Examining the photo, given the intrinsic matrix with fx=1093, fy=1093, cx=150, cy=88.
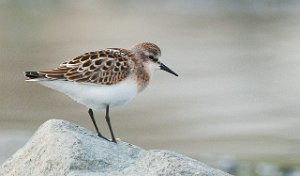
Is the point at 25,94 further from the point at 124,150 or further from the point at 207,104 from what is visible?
the point at 124,150

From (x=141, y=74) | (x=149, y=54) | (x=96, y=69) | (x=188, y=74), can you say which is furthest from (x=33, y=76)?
(x=188, y=74)

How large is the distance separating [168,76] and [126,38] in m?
6.16

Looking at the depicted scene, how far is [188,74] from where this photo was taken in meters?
25.8

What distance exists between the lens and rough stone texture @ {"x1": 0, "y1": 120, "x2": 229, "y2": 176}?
359 inches

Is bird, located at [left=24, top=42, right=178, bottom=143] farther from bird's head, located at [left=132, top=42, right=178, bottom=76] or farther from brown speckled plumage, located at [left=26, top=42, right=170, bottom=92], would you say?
bird's head, located at [left=132, top=42, right=178, bottom=76]

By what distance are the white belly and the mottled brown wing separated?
0.19 ft

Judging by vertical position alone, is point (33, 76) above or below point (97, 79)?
below

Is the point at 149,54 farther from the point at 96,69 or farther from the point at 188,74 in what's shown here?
the point at 188,74

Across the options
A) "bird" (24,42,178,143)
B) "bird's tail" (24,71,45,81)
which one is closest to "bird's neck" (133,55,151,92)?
"bird" (24,42,178,143)

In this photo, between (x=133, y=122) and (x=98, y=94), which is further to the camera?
(x=133, y=122)

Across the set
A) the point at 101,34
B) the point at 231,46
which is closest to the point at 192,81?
the point at 231,46

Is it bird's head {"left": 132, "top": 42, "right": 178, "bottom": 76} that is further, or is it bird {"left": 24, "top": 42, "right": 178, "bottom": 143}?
bird's head {"left": 132, "top": 42, "right": 178, "bottom": 76}

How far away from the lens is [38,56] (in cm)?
2906

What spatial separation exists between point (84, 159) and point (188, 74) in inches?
657
